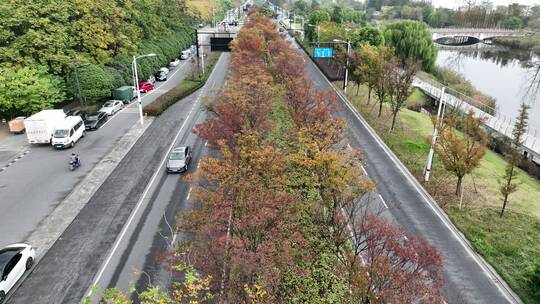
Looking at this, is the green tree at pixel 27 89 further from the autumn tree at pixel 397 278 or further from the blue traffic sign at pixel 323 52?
the autumn tree at pixel 397 278

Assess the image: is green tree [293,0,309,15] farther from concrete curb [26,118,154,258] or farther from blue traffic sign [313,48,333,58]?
concrete curb [26,118,154,258]

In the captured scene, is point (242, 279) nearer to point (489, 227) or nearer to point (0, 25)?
point (489, 227)

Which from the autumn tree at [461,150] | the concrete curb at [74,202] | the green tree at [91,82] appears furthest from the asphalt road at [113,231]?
the autumn tree at [461,150]

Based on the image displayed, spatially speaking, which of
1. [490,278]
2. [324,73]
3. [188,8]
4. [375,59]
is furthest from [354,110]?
[188,8]

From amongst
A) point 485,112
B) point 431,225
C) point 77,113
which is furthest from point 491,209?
point 77,113

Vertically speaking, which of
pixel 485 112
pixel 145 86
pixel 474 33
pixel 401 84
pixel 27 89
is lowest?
pixel 485 112

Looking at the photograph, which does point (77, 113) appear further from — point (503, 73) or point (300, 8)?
point (300, 8)

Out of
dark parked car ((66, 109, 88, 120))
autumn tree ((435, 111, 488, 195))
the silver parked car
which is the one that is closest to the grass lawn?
autumn tree ((435, 111, 488, 195))
